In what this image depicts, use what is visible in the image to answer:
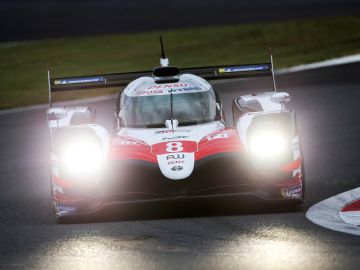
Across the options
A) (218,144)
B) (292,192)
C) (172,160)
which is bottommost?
(292,192)

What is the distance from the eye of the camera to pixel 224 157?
1088 cm

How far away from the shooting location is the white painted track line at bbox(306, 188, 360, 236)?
32.5 ft

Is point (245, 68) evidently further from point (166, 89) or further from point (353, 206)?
point (353, 206)

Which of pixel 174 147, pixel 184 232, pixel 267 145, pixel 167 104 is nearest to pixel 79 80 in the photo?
pixel 167 104

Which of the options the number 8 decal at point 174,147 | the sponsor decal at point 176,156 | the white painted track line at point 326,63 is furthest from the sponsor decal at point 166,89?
the white painted track line at point 326,63

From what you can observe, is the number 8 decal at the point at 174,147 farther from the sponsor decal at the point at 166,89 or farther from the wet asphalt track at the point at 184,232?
the sponsor decal at the point at 166,89

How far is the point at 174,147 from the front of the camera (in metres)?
11.0

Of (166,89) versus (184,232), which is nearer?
(184,232)

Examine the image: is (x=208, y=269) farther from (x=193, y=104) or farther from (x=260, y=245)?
(x=193, y=104)

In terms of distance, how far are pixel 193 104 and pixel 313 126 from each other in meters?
5.39

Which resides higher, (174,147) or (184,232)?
(174,147)

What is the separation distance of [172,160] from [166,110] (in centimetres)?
145

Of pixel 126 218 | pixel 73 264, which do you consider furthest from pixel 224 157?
pixel 73 264

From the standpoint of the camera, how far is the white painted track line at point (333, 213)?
991cm
